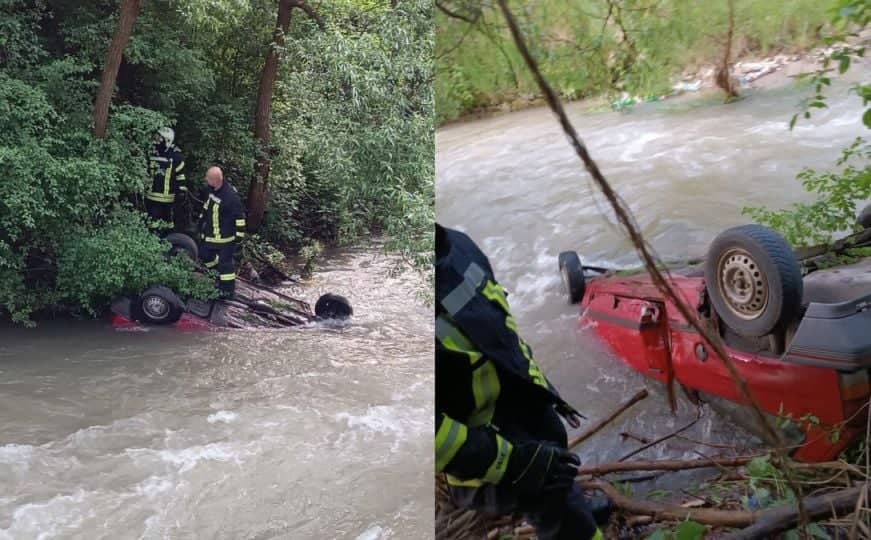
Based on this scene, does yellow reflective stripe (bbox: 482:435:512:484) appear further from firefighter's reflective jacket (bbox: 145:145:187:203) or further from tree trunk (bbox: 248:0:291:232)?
firefighter's reflective jacket (bbox: 145:145:187:203)

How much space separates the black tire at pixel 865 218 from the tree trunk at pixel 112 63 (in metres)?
2.41

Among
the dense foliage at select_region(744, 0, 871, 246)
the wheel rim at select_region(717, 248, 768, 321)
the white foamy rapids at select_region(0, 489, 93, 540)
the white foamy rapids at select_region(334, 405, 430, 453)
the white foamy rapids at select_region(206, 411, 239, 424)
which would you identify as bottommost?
the white foamy rapids at select_region(0, 489, 93, 540)

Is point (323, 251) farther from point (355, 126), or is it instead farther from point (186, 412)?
point (186, 412)

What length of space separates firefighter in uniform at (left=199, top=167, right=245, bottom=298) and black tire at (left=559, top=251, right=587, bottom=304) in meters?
1.78

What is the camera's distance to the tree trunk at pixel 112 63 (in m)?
2.42

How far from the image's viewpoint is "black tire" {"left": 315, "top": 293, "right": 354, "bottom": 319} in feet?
7.88

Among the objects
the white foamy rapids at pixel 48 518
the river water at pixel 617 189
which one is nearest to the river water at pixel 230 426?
the white foamy rapids at pixel 48 518

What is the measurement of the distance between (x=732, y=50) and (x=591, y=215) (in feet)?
0.79

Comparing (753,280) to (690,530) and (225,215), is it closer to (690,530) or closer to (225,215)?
(690,530)

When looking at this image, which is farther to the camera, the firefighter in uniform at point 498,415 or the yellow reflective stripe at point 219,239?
the yellow reflective stripe at point 219,239

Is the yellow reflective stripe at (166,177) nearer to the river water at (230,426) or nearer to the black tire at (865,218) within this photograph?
the river water at (230,426)

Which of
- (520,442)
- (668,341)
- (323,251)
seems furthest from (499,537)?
(323,251)

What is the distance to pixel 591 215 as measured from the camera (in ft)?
2.52

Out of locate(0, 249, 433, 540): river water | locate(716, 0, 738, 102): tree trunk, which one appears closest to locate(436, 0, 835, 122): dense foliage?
locate(716, 0, 738, 102): tree trunk
